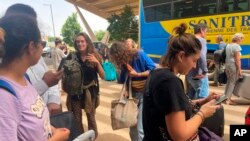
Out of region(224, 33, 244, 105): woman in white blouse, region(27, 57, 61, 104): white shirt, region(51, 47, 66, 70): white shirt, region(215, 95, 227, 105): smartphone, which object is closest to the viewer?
region(215, 95, 227, 105): smartphone

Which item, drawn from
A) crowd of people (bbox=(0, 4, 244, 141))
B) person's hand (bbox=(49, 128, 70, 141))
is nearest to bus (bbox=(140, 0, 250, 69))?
crowd of people (bbox=(0, 4, 244, 141))

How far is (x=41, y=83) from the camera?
2402mm

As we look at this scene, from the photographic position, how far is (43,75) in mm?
2641

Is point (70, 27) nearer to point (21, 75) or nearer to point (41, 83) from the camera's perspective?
point (41, 83)

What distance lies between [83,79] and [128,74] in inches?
23.8

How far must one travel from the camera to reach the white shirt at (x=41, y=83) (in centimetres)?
240

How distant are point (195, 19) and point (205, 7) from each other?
0.59m

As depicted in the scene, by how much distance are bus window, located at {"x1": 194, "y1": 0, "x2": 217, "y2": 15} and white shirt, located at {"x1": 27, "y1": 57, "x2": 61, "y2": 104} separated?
951 cm

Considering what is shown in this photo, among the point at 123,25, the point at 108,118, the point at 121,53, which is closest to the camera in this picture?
the point at 121,53

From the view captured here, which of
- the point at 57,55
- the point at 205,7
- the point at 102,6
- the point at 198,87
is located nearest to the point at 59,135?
the point at 198,87

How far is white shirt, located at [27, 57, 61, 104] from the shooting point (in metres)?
2.40

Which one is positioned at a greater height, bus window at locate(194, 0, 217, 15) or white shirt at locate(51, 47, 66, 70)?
bus window at locate(194, 0, 217, 15)

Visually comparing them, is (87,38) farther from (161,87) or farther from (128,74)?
(161,87)

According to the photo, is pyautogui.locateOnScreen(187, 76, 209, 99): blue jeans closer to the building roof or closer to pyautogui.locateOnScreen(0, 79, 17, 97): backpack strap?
pyautogui.locateOnScreen(0, 79, 17, 97): backpack strap
